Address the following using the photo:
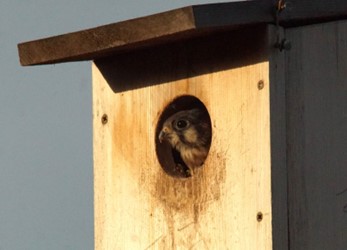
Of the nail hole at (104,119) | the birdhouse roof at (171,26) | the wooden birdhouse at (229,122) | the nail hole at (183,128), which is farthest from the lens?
the nail hole at (104,119)

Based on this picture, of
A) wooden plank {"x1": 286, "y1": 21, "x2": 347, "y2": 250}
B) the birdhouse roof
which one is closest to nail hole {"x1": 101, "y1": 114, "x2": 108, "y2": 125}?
the birdhouse roof

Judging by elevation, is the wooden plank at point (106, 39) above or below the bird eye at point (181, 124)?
above

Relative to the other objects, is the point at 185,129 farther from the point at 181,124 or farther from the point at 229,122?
the point at 229,122

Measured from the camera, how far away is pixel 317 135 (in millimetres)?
5270

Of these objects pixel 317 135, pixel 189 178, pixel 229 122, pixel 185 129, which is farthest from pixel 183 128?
pixel 317 135

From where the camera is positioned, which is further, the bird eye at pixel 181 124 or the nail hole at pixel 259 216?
the bird eye at pixel 181 124

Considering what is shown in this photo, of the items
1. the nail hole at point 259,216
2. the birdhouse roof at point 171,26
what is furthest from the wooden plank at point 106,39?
the nail hole at point 259,216

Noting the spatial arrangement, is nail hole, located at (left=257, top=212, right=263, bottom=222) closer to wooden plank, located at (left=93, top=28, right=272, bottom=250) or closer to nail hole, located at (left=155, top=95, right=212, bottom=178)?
wooden plank, located at (left=93, top=28, right=272, bottom=250)

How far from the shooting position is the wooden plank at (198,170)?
16.9 feet

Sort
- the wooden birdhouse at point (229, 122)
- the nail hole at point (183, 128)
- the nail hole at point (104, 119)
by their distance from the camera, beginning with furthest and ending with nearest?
the nail hole at point (104, 119) → the nail hole at point (183, 128) → the wooden birdhouse at point (229, 122)

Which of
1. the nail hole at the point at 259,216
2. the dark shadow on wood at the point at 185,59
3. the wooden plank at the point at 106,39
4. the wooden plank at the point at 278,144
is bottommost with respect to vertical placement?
the nail hole at the point at 259,216

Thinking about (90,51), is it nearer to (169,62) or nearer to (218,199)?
(169,62)

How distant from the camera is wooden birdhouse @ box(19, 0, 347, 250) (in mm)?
5117

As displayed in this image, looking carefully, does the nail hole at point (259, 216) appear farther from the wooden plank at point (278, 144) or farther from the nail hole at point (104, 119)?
the nail hole at point (104, 119)
